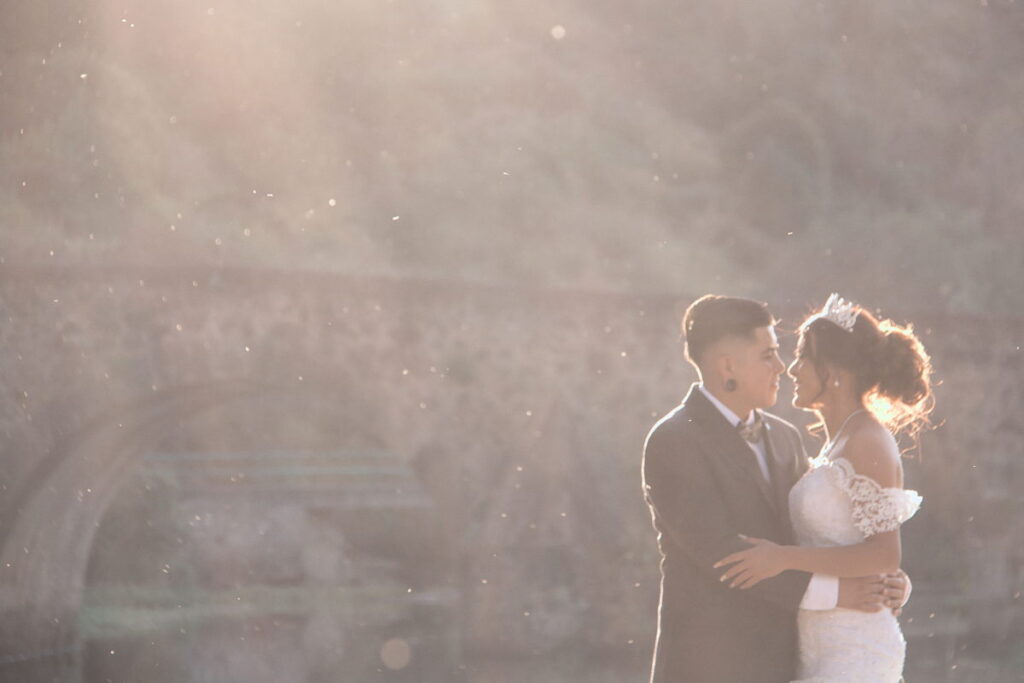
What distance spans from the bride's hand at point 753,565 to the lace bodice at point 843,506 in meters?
0.23

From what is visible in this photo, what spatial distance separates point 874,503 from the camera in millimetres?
4035

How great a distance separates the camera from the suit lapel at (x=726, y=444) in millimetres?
4062

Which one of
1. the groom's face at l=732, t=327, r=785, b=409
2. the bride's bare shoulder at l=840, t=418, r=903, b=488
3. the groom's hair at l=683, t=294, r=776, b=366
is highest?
the groom's hair at l=683, t=294, r=776, b=366

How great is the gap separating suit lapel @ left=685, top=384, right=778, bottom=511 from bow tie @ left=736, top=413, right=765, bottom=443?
0.03 m

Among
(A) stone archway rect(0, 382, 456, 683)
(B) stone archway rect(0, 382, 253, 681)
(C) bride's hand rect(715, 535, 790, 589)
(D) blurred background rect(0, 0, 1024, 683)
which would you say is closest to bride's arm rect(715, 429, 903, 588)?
(C) bride's hand rect(715, 535, 790, 589)

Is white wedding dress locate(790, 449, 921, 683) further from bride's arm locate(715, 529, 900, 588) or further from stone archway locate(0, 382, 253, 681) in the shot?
stone archway locate(0, 382, 253, 681)

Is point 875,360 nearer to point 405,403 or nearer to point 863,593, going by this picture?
point 863,593

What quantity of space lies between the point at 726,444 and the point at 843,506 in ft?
1.30

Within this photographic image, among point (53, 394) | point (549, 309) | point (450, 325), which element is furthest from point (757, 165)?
point (53, 394)

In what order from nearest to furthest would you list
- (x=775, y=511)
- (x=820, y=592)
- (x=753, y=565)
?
(x=753, y=565), (x=820, y=592), (x=775, y=511)

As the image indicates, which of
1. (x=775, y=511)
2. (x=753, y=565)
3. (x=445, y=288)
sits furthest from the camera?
(x=445, y=288)

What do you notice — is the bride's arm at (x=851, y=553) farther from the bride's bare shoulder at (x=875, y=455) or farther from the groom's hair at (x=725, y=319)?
the groom's hair at (x=725, y=319)

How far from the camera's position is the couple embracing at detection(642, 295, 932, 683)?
399 centimetres

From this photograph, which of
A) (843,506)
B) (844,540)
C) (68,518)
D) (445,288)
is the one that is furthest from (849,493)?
(68,518)
